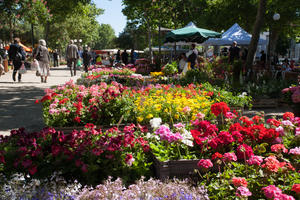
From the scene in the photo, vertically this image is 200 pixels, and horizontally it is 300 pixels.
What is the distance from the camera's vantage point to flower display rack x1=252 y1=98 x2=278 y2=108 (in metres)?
8.24

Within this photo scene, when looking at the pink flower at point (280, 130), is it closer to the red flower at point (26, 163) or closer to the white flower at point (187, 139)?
the white flower at point (187, 139)

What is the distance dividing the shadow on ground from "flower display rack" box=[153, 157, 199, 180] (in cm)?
376

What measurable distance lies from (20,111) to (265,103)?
258 inches

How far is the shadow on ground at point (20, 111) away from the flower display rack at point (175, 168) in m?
3.76

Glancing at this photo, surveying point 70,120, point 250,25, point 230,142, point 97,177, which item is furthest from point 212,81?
point 250,25

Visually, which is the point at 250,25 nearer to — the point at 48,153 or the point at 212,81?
the point at 212,81

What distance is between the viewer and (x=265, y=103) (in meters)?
8.29

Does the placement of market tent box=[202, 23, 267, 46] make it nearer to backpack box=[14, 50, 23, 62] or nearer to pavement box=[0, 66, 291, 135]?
pavement box=[0, 66, 291, 135]

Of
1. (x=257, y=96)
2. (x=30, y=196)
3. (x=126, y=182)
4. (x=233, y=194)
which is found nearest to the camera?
(x=30, y=196)

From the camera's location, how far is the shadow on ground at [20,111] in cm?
620

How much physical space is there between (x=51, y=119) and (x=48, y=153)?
2137 millimetres

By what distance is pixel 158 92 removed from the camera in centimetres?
625

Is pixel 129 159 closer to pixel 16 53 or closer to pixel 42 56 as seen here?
pixel 42 56

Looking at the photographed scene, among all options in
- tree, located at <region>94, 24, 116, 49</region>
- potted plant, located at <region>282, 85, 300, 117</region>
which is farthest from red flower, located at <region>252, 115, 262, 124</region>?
tree, located at <region>94, 24, 116, 49</region>
